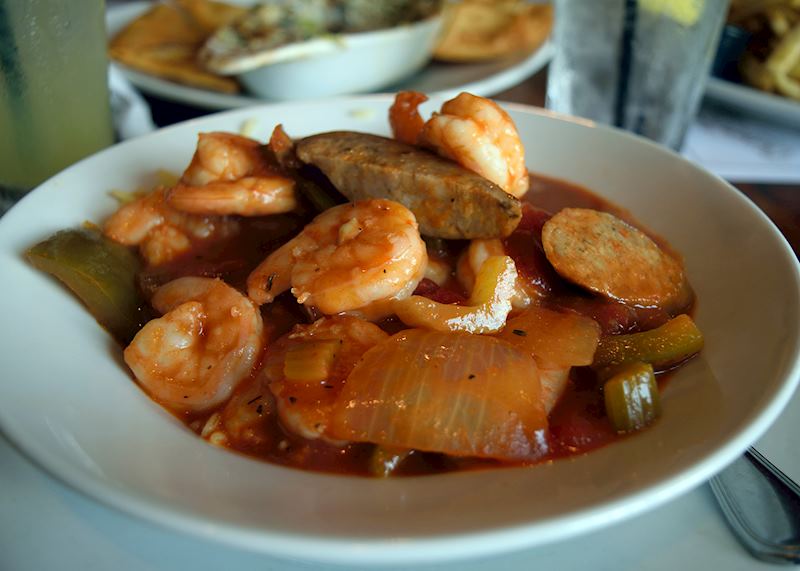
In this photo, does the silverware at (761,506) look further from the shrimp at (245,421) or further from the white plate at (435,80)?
the white plate at (435,80)

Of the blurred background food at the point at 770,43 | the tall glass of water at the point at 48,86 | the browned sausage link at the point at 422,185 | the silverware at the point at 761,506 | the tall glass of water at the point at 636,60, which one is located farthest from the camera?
the blurred background food at the point at 770,43

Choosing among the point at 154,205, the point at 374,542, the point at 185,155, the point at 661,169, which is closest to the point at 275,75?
the point at 185,155

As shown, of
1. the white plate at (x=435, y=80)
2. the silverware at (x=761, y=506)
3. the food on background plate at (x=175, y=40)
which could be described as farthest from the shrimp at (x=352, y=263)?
the food on background plate at (x=175, y=40)

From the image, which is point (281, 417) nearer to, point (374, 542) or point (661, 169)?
point (374, 542)

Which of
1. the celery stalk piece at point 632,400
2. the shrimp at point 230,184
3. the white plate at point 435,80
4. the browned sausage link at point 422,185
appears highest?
the browned sausage link at point 422,185

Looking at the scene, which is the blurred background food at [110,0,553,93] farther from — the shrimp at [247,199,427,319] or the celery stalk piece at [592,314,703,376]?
the celery stalk piece at [592,314,703,376]

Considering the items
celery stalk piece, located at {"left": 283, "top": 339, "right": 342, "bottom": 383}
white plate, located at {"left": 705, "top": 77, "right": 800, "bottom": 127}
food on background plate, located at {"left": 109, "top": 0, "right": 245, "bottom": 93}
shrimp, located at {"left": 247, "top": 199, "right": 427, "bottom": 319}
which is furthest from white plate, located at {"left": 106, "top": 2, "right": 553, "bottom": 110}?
celery stalk piece, located at {"left": 283, "top": 339, "right": 342, "bottom": 383}
